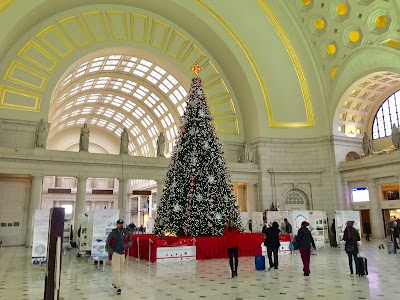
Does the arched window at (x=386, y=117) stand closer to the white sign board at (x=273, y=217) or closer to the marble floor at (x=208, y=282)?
the white sign board at (x=273, y=217)

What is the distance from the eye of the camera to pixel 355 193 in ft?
80.2

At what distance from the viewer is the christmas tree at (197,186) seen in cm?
1313

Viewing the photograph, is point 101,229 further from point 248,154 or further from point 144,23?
point 144,23

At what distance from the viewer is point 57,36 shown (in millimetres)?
22188

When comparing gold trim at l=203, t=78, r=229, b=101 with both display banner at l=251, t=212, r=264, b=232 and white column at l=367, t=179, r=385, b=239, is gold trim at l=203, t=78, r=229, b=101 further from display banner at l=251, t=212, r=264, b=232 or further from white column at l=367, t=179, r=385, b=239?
white column at l=367, t=179, r=385, b=239

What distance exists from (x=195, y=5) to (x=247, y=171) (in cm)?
1251

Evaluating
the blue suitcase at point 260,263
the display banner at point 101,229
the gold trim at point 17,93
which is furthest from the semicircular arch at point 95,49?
the blue suitcase at point 260,263

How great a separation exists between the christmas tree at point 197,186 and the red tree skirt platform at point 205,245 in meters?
0.50

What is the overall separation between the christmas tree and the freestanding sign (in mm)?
8481

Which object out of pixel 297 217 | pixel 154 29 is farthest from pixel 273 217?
pixel 154 29

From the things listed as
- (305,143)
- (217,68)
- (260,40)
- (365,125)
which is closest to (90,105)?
(217,68)

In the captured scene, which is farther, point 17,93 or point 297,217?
point 17,93

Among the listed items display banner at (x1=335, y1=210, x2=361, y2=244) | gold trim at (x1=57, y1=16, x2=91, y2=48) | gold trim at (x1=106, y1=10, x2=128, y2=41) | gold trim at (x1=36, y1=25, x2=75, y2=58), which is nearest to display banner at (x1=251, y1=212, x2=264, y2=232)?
display banner at (x1=335, y1=210, x2=361, y2=244)

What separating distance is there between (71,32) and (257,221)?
57.1ft
